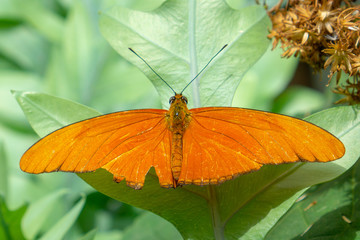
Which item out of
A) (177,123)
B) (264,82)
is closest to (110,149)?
(177,123)

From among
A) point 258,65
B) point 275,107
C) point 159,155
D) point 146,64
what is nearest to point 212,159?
point 159,155

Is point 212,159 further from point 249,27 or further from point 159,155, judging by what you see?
point 249,27

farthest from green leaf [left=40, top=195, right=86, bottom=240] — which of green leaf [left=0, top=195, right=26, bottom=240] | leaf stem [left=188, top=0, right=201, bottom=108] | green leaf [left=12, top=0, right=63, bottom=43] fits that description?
green leaf [left=12, top=0, right=63, bottom=43]

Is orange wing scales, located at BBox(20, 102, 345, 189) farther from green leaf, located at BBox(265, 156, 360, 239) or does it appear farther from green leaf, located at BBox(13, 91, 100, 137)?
green leaf, located at BBox(265, 156, 360, 239)

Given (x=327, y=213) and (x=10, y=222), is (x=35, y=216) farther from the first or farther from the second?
(x=327, y=213)

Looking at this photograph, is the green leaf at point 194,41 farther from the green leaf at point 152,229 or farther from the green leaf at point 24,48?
the green leaf at point 24,48

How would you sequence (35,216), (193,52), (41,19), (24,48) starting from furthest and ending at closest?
(24,48) → (41,19) → (35,216) → (193,52)

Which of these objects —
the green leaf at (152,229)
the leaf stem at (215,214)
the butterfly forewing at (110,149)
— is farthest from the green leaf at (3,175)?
the leaf stem at (215,214)
